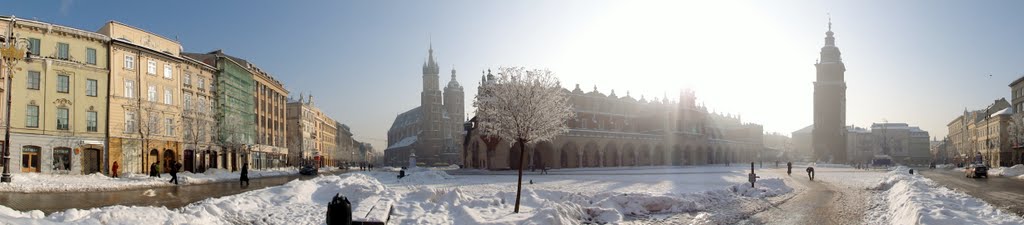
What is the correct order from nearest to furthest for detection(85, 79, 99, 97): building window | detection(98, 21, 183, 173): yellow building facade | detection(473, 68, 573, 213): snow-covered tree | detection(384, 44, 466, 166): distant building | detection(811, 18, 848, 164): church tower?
detection(473, 68, 573, 213): snow-covered tree, detection(85, 79, 99, 97): building window, detection(98, 21, 183, 173): yellow building facade, detection(811, 18, 848, 164): church tower, detection(384, 44, 466, 166): distant building

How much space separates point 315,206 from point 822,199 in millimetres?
18158

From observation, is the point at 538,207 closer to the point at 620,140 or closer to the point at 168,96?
the point at 168,96

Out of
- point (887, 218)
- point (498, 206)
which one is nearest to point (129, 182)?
point (498, 206)

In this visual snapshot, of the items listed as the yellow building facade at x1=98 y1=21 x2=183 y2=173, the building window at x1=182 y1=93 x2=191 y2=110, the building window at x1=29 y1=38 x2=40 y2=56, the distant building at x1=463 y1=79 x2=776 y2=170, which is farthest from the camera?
the distant building at x1=463 y1=79 x2=776 y2=170

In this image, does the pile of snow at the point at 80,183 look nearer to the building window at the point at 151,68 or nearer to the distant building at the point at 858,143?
the building window at the point at 151,68

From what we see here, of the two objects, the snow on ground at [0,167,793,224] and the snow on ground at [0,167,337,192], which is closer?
the snow on ground at [0,167,793,224]

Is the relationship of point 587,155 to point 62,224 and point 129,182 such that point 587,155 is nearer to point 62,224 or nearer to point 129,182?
point 129,182

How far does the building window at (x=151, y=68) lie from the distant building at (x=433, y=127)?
87382mm

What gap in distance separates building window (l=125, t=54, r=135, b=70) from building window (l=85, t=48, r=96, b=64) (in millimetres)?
2654

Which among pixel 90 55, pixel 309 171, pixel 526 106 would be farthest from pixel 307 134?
pixel 526 106

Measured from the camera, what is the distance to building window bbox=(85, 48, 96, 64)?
138 feet

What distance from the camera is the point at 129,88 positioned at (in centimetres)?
4550

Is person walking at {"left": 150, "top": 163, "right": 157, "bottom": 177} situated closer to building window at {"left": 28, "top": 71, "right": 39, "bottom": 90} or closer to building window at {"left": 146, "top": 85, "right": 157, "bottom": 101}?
building window at {"left": 28, "top": 71, "right": 39, "bottom": 90}

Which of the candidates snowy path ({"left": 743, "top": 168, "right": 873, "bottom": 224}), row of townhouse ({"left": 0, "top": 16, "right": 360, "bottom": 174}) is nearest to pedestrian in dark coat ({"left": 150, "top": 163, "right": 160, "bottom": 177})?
row of townhouse ({"left": 0, "top": 16, "right": 360, "bottom": 174})
